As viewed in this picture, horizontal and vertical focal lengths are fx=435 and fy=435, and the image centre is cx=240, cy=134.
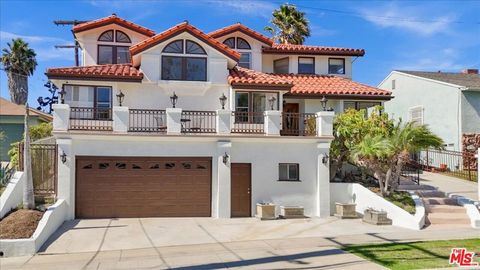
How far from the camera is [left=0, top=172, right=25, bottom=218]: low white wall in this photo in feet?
44.8

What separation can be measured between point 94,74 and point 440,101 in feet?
68.9

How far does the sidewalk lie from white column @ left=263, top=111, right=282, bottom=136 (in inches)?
311

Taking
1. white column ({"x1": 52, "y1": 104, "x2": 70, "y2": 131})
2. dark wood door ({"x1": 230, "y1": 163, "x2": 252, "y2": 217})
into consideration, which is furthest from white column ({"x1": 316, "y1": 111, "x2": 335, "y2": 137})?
white column ({"x1": 52, "y1": 104, "x2": 70, "y2": 131})

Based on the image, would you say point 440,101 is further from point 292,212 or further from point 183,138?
point 183,138

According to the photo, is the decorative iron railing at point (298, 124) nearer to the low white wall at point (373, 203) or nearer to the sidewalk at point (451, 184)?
the low white wall at point (373, 203)

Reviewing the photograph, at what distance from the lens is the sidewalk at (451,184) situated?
63.1ft

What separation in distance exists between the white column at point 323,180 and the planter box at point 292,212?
877 millimetres

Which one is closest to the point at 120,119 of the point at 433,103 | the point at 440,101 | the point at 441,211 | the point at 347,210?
the point at 347,210

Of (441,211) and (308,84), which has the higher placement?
(308,84)

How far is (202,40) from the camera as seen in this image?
750 inches

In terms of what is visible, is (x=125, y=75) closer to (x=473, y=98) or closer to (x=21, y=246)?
(x=21, y=246)

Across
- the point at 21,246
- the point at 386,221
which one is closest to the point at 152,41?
the point at 21,246

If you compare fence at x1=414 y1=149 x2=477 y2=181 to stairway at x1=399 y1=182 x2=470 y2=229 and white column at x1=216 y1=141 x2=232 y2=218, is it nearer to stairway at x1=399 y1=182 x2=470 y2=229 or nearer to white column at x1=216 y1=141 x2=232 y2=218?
stairway at x1=399 y1=182 x2=470 y2=229

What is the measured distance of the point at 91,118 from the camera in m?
18.3
